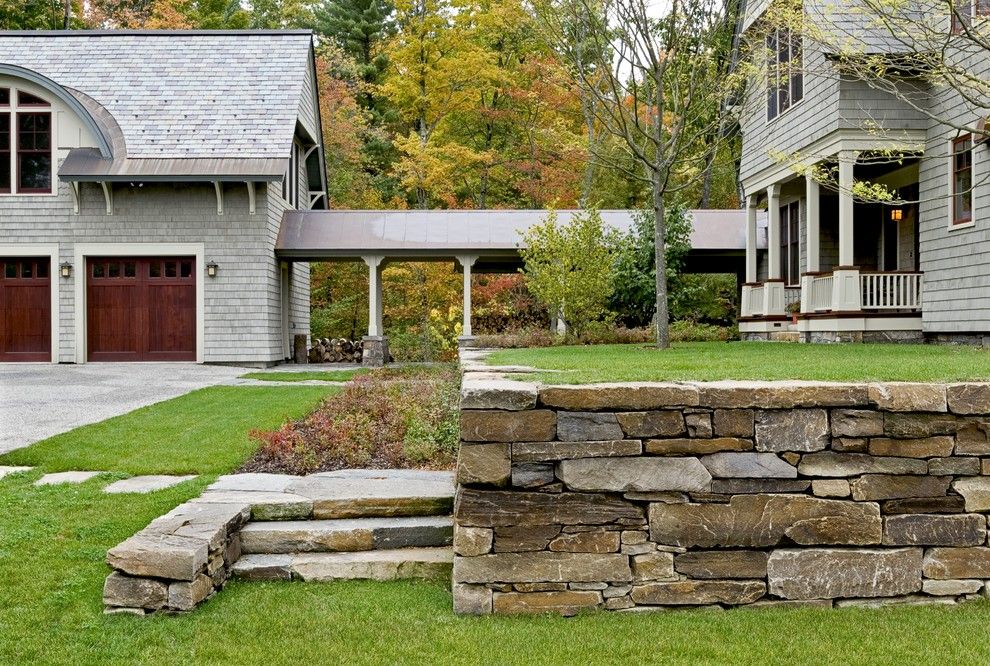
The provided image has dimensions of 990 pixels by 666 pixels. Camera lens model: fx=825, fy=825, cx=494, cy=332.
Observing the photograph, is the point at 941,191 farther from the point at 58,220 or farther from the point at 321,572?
the point at 58,220

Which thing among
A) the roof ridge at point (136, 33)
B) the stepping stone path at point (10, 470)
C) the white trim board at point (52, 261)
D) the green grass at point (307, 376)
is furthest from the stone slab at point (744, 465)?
the roof ridge at point (136, 33)

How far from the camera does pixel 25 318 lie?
17.0m

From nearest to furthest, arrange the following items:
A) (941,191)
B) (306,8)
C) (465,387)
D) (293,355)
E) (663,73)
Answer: (465,387), (663,73), (941,191), (293,355), (306,8)

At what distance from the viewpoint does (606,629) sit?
3.86 m

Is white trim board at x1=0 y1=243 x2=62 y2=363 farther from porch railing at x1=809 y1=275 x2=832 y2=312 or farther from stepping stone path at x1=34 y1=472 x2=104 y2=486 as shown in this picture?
porch railing at x1=809 y1=275 x2=832 y2=312

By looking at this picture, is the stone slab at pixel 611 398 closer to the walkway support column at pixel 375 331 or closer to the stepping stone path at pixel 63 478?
the stepping stone path at pixel 63 478

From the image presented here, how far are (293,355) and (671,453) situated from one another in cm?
1674

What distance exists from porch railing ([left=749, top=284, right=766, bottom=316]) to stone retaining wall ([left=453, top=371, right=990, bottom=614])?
1261 centimetres

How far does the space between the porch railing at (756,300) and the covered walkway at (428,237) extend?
156cm

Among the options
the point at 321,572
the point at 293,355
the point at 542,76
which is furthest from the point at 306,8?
the point at 321,572

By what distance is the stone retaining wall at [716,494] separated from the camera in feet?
13.2

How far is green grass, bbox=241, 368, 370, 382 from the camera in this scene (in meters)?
13.7

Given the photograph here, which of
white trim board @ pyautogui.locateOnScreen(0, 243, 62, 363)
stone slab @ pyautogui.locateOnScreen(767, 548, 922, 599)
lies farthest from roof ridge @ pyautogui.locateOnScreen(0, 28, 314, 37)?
stone slab @ pyautogui.locateOnScreen(767, 548, 922, 599)

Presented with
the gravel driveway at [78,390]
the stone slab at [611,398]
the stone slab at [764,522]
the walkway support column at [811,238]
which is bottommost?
the stone slab at [764,522]
